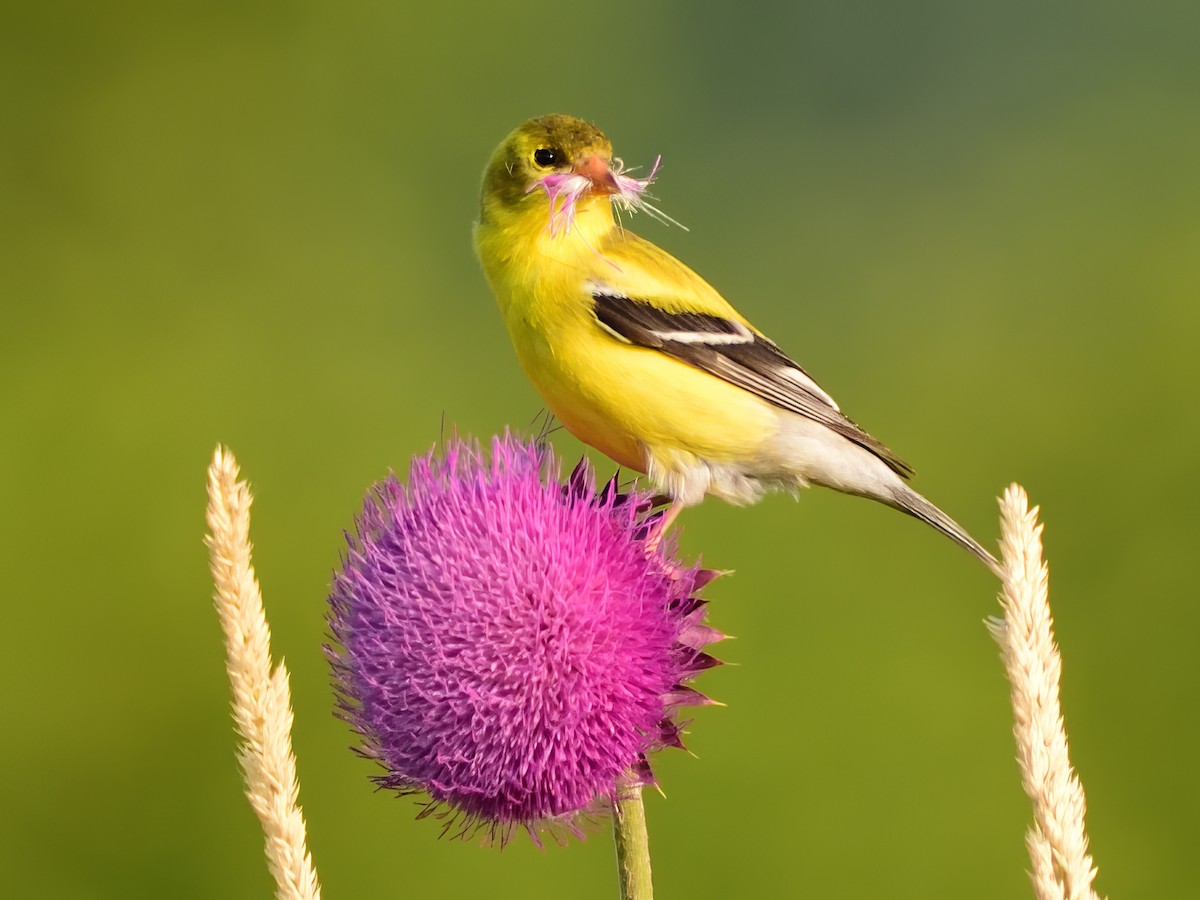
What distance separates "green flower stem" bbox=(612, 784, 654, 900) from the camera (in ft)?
5.12

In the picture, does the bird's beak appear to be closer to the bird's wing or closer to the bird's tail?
the bird's wing

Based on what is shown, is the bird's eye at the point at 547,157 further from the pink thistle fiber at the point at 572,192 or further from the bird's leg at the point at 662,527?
the bird's leg at the point at 662,527

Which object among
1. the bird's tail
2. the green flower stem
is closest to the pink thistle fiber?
the bird's tail

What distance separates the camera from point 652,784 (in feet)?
5.72

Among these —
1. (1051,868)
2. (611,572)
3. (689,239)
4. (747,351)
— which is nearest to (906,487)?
(747,351)

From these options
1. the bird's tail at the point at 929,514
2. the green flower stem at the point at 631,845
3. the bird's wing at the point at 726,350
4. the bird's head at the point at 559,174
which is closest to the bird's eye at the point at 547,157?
the bird's head at the point at 559,174

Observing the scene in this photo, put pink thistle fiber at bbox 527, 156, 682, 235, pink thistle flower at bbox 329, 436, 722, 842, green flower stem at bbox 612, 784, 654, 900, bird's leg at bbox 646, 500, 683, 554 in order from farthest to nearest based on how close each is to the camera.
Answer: pink thistle fiber at bbox 527, 156, 682, 235 → bird's leg at bbox 646, 500, 683, 554 → pink thistle flower at bbox 329, 436, 722, 842 → green flower stem at bbox 612, 784, 654, 900

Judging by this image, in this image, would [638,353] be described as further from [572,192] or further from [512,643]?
[512,643]

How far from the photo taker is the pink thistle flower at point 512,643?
5.65 feet

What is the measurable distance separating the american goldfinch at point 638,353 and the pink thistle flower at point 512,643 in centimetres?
27

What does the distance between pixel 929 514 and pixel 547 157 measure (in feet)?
3.15

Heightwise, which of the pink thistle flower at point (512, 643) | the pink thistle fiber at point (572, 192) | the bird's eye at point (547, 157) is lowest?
the pink thistle flower at point (512, 643)

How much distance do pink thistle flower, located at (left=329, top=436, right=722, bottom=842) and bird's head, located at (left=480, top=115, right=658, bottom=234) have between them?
1.74 ft

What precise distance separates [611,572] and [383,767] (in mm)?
463
